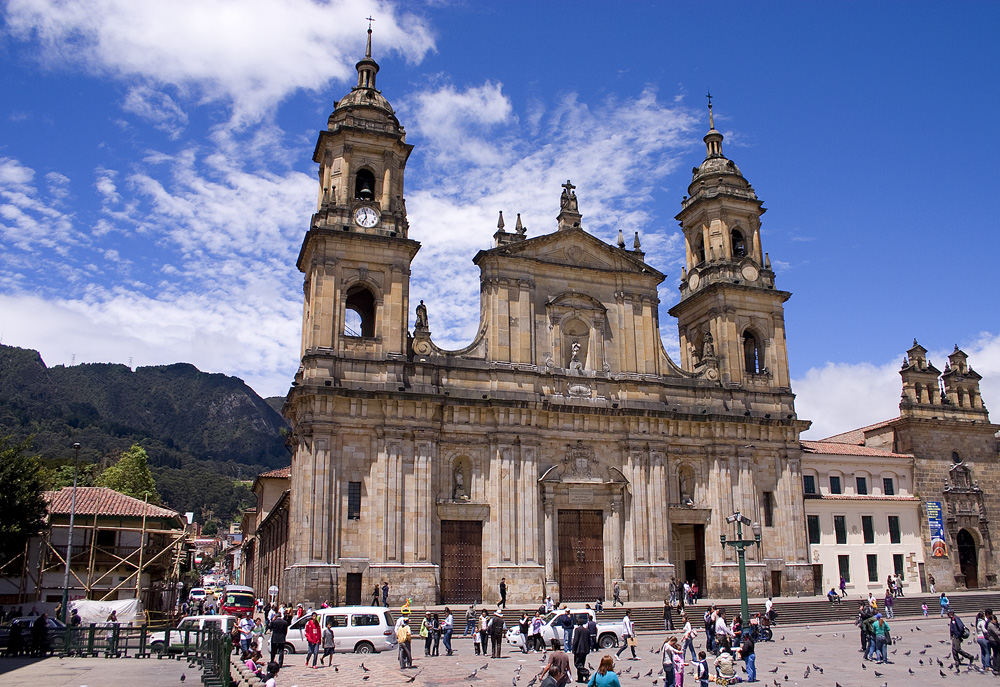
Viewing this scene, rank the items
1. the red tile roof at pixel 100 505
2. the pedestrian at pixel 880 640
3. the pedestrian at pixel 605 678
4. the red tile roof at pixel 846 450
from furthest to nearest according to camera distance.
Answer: the red tile roof at pixel 846 450 < the red tile roof at pixel 100 505 < the pedestrian at pixel 880 640 < the pedestrian at pixel 605 678

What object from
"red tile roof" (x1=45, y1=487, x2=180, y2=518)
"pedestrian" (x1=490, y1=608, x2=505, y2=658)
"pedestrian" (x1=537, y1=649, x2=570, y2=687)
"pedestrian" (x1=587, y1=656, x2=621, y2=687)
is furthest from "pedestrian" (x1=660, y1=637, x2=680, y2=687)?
"red tile roof" (x1=45, y1=487, x2=180, y2=518)

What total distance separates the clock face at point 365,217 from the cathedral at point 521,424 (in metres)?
0.27

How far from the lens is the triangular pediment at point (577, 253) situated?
139 ft

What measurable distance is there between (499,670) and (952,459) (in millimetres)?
41099

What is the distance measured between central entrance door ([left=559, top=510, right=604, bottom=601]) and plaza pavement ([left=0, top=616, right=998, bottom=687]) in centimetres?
1079

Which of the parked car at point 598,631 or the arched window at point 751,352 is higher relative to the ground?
the arched window at point 751,352

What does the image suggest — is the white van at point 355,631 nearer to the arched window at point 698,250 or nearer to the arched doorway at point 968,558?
the arched window at point 698,250

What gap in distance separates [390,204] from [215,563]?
138230mm

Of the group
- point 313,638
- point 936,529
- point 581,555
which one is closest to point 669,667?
point 313,638

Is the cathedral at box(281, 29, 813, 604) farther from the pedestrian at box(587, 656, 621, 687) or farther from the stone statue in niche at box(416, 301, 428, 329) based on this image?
the pedestrian at box(587, 656, 621, 687)

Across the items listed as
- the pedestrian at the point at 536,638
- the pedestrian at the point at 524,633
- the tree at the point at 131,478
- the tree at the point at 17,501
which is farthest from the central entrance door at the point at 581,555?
the tree at the point at 131,478

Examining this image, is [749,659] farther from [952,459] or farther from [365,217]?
[952,459]

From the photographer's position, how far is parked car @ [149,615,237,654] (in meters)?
25.8

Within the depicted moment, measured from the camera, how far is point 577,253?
43.7 m
